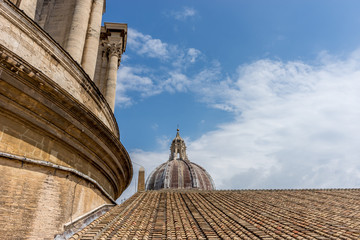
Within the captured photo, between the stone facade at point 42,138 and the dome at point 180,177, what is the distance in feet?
106

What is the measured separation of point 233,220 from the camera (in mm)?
6488

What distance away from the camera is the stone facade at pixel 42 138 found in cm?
479

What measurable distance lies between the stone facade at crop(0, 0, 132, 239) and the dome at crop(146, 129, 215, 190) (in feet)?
106

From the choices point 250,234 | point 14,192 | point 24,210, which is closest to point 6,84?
point 14,192

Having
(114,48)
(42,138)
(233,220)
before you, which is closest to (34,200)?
(42,138)

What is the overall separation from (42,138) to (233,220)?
4.71 metres

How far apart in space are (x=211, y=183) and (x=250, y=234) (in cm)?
3850

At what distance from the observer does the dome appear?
39.8m

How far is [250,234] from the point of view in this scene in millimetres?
5289

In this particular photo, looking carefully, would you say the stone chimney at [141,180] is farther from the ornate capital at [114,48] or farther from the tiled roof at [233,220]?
the tiled roof at [233,220]

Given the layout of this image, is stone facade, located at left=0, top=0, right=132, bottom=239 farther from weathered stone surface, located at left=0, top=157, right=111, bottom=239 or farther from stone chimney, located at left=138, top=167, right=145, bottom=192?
stone chimney, located at left=138, top=167, right=145, bottom=192

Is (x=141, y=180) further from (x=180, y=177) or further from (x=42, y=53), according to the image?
(x=180, y=177)

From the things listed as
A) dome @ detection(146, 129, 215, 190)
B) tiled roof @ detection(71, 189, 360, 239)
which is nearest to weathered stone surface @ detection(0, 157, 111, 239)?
tiled roof @ detection(71, 189, 360, 239)

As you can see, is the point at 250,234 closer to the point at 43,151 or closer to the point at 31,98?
the point at 43,151
